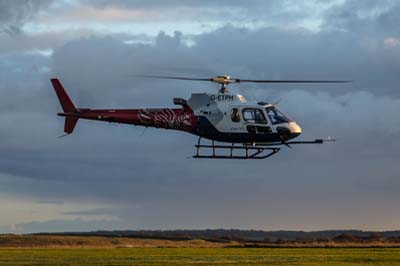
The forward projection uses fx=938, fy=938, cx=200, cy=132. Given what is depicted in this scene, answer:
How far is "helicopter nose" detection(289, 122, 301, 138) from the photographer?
175 feet

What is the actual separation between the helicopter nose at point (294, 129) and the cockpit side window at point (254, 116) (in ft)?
5.03

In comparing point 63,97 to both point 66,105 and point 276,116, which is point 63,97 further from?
point 276,116

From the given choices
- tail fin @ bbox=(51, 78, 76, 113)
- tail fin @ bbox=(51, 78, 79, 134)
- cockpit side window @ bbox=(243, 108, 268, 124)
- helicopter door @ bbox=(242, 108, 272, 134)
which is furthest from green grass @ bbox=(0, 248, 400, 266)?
cockpit side window @ bbox=(243, 108, 268, 124)

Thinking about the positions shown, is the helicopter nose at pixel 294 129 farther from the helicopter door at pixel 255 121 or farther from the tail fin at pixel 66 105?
the tail fin at pixel 66 105

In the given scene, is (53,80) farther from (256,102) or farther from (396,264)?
(396,264)

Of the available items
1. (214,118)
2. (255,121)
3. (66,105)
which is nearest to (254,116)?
(255,121)

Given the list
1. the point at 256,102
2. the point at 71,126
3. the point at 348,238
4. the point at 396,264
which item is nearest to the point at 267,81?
the point at 256,102

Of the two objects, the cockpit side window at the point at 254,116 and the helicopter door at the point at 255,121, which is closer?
the helicopter door at the point at 255,121

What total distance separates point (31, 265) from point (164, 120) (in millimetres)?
12563

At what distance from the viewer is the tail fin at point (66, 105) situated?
177ft

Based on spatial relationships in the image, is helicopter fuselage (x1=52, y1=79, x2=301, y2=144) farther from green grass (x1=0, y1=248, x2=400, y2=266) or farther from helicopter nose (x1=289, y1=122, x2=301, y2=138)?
green grass (x1=0, y1=248, x2=400, y2=266)

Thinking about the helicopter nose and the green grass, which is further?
the green grass

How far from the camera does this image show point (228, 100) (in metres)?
53.6

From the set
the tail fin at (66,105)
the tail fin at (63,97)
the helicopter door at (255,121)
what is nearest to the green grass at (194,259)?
the tail fin at (66,105)
